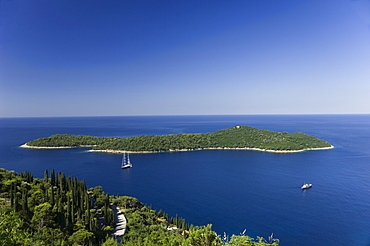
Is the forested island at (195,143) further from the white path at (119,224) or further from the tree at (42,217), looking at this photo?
the tree at (42,217)

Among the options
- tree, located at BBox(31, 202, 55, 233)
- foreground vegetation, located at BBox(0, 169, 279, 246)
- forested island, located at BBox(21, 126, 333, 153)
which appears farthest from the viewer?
forested island, located at BBox(21, 126, 333, 153)

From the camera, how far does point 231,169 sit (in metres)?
73.1

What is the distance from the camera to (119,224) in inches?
1318

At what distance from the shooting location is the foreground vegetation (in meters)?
19.6

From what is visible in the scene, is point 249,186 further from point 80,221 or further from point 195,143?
point 195,143

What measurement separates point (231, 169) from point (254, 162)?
624 inches

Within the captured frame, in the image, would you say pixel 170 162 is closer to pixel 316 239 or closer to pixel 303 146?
pixel 316 239

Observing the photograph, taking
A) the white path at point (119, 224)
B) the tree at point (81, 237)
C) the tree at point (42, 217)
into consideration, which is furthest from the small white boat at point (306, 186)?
the tree at point (42, 217)

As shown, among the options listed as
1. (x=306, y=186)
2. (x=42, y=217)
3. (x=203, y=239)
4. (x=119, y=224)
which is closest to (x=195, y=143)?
(x=306, y=186)

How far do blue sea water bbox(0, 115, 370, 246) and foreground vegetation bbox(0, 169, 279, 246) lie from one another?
6.82m

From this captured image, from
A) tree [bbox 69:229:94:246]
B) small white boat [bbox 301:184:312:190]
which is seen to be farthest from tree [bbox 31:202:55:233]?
small white boat [bbox 301:184:312:190]

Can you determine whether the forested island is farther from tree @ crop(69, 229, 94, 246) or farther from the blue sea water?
tree @ crop(69, 229, 94, 246)

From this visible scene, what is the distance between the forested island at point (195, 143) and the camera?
10500 cm

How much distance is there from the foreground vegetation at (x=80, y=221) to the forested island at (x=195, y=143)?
64.1 meters
